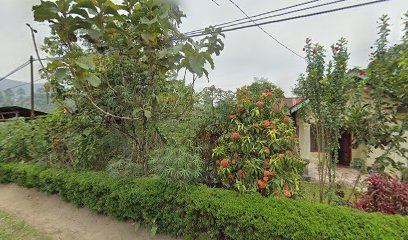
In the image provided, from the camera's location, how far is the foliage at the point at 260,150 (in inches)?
115

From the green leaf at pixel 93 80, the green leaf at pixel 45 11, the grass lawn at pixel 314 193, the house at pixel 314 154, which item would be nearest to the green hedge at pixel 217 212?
the grass lawn at pixel 314 193

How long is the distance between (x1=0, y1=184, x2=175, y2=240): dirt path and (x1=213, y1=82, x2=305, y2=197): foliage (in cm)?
144

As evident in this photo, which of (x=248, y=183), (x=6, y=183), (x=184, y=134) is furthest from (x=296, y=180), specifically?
(x=6, y=183)

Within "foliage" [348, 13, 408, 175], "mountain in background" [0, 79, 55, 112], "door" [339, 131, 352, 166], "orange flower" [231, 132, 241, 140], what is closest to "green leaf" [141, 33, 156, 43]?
"orange flower" [231, 132, 241, 140]

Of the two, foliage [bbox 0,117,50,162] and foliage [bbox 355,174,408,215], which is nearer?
foliage [bbox 355,174,408,215]

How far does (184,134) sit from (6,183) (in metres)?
5.73

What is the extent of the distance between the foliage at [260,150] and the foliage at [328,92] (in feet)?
1.52

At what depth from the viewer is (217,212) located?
2.65m

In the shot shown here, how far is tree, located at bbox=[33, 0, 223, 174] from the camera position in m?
2.83

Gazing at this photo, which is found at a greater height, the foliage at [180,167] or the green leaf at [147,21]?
the green leaf at [147,21]

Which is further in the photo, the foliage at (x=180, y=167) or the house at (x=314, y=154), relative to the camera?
the house at (x=314, y=154)

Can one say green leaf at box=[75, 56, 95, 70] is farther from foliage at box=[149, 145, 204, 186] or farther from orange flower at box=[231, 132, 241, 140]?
orange flower at box=[231, 132, 241, 140]

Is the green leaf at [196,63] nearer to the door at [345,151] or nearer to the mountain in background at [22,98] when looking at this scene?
the door at [345,151]

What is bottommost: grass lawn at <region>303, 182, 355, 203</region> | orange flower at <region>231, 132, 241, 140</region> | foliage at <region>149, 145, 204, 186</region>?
grass lawn at <region>303, 182, 355, 203</region>
